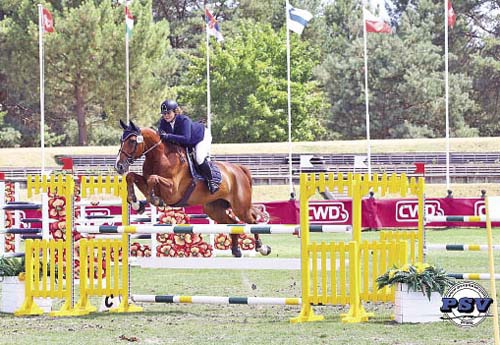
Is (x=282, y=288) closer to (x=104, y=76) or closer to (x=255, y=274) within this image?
(x=255, y=274)

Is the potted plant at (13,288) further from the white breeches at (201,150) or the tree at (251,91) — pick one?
the tree at (251,91)

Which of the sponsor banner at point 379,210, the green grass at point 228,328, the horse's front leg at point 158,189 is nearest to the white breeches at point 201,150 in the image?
the horse's front leg at point 158,189

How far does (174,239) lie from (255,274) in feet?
7.79

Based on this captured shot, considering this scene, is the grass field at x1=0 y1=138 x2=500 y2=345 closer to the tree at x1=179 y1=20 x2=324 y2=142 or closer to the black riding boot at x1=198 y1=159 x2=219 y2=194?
the black riding boot at x1=198 y1=159 x2=219 y2=194

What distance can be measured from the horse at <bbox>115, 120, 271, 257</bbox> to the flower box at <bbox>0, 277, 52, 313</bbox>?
4.61 feet

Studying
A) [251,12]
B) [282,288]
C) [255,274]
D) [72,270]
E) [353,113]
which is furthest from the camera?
[251,12]

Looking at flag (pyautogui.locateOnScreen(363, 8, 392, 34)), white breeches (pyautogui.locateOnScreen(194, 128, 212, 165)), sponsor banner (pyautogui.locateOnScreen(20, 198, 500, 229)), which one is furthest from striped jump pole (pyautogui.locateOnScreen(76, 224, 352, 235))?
flag (pyautogui.locateOnScreen(363, 8, 392, 34))

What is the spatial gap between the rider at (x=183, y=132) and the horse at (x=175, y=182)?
0.46ft

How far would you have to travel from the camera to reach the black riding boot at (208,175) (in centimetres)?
1348

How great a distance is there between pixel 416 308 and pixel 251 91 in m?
48.1

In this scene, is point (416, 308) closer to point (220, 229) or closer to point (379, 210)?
point (220, 229)

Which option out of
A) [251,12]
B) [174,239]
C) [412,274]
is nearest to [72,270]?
[412,274]

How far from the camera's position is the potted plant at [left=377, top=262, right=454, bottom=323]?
33.0ft

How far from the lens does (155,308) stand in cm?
1193
